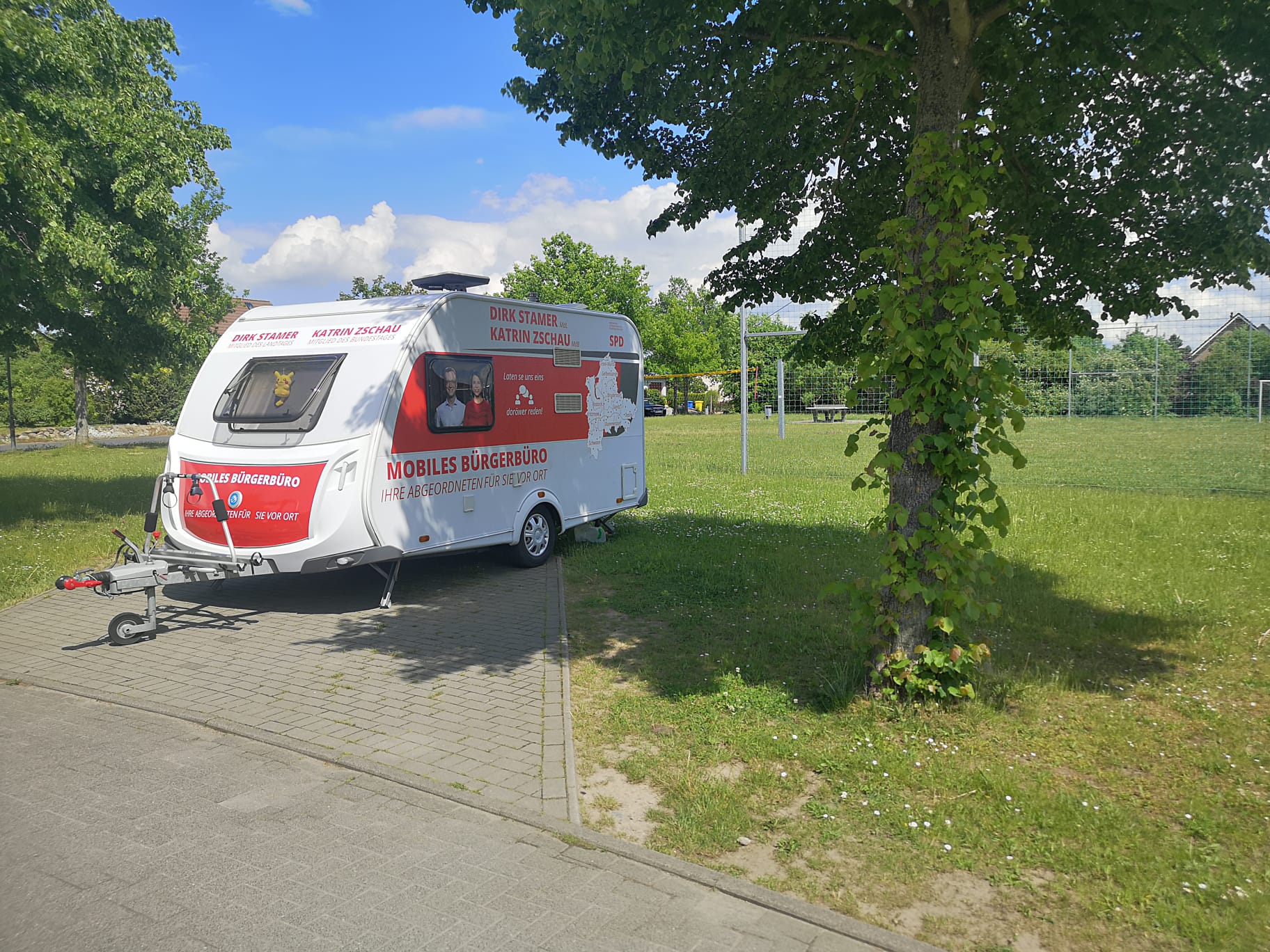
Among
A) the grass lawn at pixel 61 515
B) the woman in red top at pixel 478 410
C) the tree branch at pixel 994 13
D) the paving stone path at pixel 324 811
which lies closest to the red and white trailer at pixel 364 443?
the woman in red top at pixel 478 410

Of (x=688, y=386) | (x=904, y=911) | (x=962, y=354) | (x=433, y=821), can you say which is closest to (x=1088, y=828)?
(x=904, y=911)

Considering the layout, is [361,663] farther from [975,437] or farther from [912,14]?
[912,14]

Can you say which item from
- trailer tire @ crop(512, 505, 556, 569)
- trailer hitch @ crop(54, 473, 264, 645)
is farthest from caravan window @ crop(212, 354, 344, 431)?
trailer tire @ crop(512, 505, 556, 569)

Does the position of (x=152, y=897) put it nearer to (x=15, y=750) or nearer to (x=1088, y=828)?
(x=15, y=750)

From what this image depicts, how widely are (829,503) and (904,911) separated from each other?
11207mm

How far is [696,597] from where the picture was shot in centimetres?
843

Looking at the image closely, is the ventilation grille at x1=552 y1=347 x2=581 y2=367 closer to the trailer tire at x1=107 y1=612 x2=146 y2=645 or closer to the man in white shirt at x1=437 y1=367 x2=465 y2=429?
the man in white shirt at x1=437 y1=367 x2=465 y2=429

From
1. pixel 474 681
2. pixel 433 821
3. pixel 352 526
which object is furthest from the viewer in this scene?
pixel 352 526

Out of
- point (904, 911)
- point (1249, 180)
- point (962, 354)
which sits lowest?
point (904, 911)

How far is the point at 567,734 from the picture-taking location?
5.27 m

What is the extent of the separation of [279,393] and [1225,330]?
14812 mm

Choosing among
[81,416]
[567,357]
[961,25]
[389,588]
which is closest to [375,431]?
[389,588]

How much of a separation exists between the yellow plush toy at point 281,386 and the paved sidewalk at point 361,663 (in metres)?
2.02

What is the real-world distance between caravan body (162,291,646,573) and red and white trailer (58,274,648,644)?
16 mm
